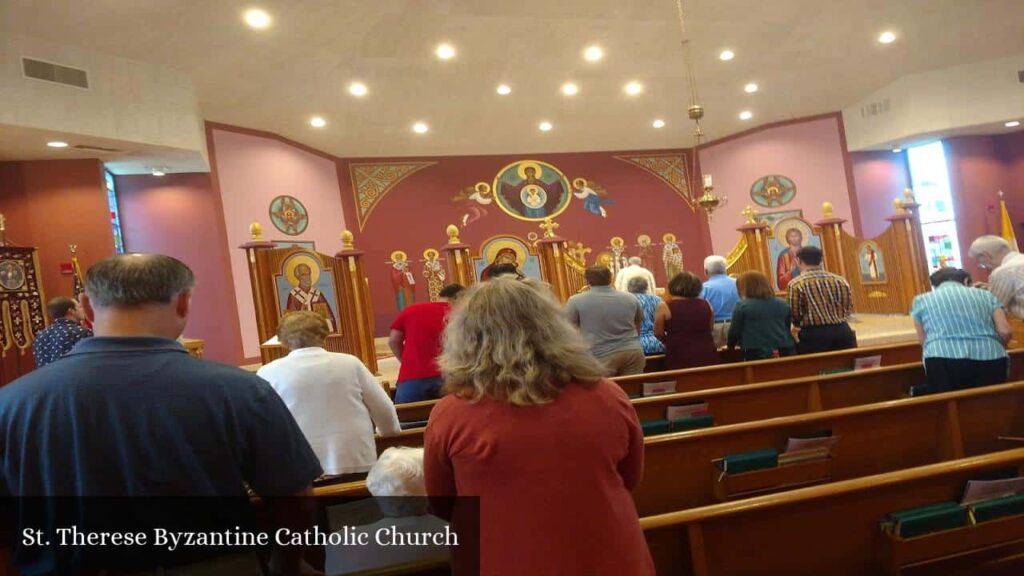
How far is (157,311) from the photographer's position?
1.25 m

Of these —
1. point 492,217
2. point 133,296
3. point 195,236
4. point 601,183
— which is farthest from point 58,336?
point 601,183

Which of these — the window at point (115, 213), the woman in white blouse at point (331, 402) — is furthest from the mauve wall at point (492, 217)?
the woman in white blouse at point (331, 402)

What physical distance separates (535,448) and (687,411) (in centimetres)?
211

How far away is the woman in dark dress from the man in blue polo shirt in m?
3.30

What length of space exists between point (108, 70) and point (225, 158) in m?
2.44

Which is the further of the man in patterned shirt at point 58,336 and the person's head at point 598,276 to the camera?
Result: the person's head at point 598,276

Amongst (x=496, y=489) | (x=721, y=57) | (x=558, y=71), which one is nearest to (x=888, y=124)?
(x=721, y=57)

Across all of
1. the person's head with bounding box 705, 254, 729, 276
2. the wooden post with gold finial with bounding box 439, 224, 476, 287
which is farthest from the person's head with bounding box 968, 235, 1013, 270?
the wooden post with gold finial with bounding box 439, 224, 476, 287

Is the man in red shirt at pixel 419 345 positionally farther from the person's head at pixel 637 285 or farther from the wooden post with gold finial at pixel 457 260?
the wooden post with gold finial at pixel 457 260

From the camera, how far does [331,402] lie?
2367 mm

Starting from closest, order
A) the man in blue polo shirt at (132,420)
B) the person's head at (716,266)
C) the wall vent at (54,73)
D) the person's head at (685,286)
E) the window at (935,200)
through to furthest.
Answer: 1. the man in blue polo shirt at (132,420)
2. the person's head at (685,286)
3. the person's head at (716,266)
4. the wall vent at (54,73)
5. the window at (935,200)

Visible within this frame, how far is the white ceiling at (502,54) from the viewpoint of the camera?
6871mm

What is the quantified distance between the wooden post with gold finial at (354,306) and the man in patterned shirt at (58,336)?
3.17m

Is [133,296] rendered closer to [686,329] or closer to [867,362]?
[686,329]
